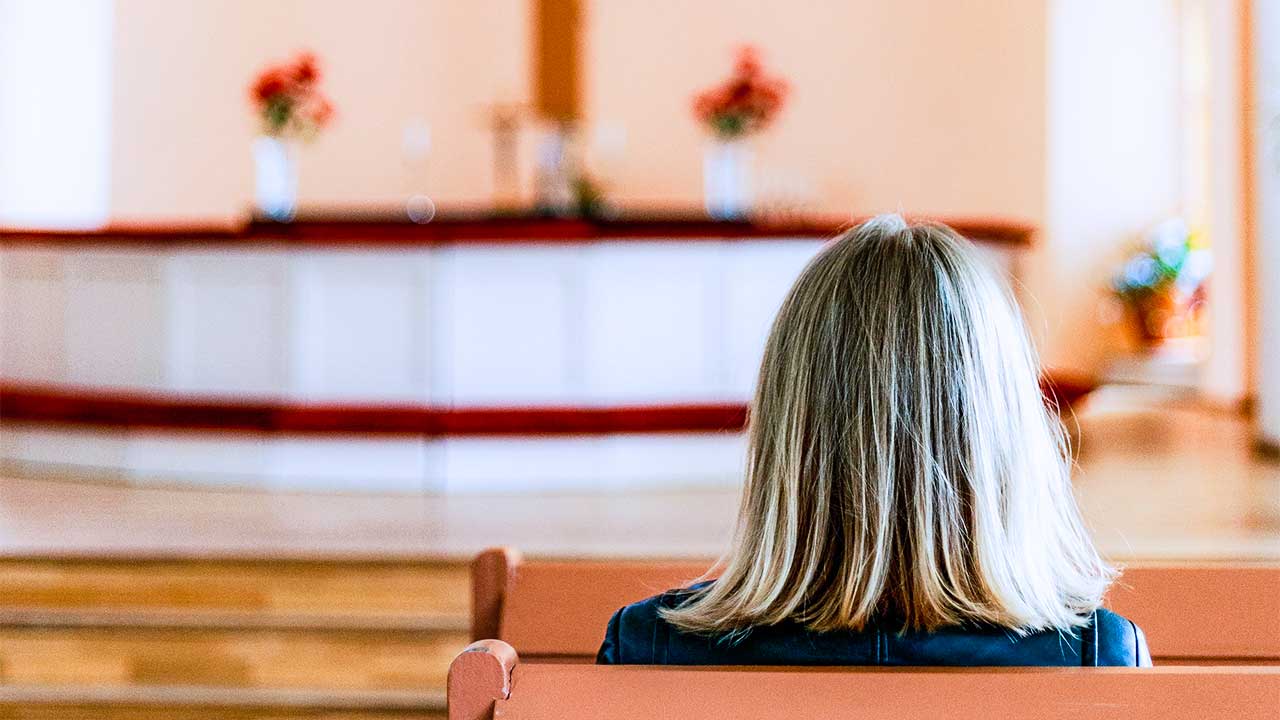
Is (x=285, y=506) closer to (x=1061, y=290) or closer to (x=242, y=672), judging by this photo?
(x=242, y=672)

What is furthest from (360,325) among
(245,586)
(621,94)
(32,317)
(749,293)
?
(621,94)

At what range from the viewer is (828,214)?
8.93 m

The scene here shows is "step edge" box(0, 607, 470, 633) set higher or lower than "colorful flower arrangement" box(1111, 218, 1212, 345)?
lower

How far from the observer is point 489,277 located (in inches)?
216

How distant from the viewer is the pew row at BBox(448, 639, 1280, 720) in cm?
112

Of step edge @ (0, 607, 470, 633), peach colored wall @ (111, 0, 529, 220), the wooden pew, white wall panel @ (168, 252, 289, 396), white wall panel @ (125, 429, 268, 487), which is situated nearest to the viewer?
the wooden pew

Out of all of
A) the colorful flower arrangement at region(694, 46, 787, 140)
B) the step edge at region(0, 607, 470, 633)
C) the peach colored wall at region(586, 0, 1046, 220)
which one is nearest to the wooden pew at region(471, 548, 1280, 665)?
the step edge at region(0, 607, 470, 633)

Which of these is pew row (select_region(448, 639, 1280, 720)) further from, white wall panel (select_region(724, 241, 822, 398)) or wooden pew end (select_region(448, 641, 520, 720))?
white wall panel (select_region(724, 241, 822, 398))

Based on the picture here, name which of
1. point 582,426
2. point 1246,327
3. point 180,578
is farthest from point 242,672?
point 1246,327

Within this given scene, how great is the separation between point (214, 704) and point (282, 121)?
10.8 feet

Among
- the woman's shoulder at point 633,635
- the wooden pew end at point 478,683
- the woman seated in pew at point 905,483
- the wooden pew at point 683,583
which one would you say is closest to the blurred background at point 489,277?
the wooden pew at point 683,583

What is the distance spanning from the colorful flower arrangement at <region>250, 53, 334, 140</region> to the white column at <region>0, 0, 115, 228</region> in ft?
11.7

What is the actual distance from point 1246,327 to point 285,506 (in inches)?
264

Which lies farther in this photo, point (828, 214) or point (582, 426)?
point (828, 214)
